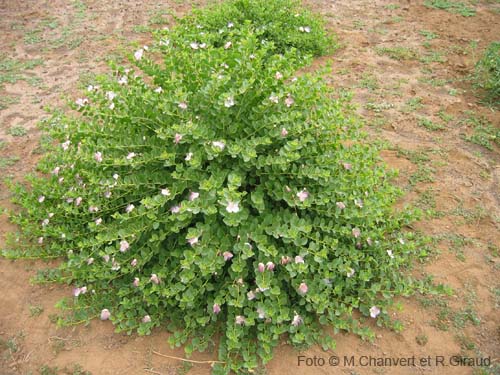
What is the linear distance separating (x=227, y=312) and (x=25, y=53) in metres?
4.78

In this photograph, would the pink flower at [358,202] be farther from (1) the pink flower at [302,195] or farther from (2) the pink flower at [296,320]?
(2) the pink flower at [296,320]

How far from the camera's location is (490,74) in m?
4.88

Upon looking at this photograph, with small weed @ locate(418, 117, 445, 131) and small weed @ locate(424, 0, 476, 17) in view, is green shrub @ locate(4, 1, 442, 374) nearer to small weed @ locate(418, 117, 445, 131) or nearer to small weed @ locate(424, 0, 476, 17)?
small weed @ locate(418, 117, 445, 131)

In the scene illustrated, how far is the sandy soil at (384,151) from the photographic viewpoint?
250cm

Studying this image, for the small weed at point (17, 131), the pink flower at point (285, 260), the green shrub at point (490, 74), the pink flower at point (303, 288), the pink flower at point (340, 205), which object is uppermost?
the pink flower at point (340, 205)

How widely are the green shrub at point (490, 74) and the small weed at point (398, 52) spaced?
2.59 ft

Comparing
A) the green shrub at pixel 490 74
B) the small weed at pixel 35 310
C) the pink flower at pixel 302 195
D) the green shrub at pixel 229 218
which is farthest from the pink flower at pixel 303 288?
the green shrub at pixel 490 74

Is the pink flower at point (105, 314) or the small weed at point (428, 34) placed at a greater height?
the pink flower at point (105, 314)

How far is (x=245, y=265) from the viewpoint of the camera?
2352 mm

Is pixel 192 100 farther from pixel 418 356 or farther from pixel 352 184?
pixel 418 356

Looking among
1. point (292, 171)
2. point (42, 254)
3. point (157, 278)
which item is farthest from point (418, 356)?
point (42, 254)

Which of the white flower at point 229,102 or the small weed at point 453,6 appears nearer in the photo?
the white flower at point 229,102

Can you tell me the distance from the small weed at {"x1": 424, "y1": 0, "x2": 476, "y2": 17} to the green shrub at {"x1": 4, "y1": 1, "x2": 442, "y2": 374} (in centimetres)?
498

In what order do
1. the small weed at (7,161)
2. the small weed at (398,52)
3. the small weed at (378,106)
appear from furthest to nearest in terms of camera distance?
the small weed at (398,52), the small weed at (378,106), the small weed at (7,161)
